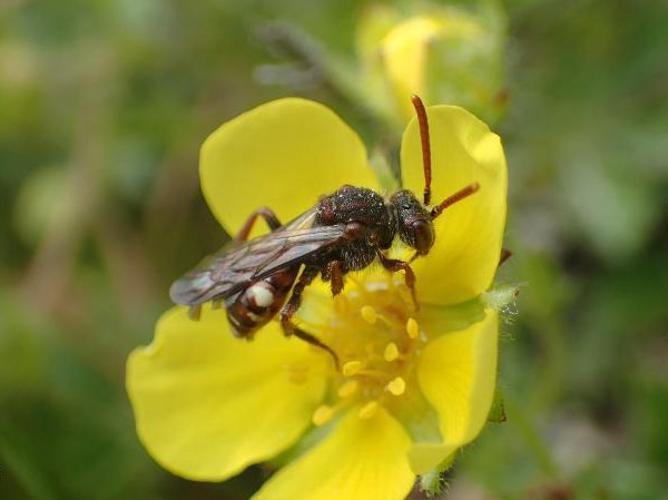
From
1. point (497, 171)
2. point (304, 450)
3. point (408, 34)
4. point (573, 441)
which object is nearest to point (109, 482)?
point (304, 450)

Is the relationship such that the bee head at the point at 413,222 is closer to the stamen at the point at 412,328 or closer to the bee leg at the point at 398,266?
the bee leg at the point at 398,266

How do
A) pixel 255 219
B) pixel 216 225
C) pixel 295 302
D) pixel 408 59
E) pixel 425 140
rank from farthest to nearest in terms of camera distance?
pixel 216 225 < pixel 408 59 < pixel 255 219 < pixel 295 302 < pixel 425 140

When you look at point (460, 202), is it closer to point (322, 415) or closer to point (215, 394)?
point (322, 415)

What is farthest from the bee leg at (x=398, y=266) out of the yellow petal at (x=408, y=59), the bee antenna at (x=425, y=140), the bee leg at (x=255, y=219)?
the yellow petal at (x=408, y=59)

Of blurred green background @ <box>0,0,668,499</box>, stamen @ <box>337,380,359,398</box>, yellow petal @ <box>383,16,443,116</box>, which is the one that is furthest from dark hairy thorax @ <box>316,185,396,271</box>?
blurred green background @ <box>0,0,668,499</box>

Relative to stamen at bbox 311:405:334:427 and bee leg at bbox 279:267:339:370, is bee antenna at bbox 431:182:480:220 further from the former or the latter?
stamen at bbox 311:405:334:427

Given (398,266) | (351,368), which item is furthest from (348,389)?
(398,266)

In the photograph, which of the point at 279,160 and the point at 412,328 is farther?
the point at 279,160

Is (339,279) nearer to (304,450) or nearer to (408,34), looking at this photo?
(304,450)
